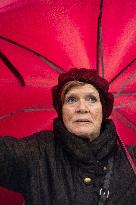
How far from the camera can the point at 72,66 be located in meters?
3.52

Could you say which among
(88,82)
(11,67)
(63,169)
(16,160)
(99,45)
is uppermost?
(99,45)

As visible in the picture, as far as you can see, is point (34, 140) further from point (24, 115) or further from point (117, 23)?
point (117, 23)

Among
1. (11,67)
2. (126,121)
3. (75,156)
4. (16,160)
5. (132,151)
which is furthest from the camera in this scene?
(126,121)

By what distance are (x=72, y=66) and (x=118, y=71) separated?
0.31 m

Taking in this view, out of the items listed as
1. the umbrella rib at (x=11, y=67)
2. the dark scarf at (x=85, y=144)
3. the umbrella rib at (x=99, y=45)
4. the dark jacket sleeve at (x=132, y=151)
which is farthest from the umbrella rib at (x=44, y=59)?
the dark jacket sleeve at (x=132, y=151)

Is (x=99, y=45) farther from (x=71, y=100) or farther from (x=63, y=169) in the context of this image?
(x=63, y=169)

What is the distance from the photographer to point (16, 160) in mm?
3146

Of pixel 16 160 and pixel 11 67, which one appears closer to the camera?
pixel 16 160

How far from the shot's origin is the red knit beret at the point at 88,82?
3418mm

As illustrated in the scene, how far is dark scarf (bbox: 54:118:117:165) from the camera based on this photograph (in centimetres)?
328

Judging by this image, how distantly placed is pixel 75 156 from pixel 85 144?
3.8 inches

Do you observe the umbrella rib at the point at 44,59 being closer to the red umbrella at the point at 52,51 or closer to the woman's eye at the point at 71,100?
the red umbrella at the point at 52,51

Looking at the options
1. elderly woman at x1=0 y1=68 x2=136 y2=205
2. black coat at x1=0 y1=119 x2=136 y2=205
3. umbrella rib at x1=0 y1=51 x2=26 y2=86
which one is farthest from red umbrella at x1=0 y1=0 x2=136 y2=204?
black coat at x1=0 y1=119 x2=136 y2=205

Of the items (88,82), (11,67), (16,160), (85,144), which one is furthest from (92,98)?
(16,160)
